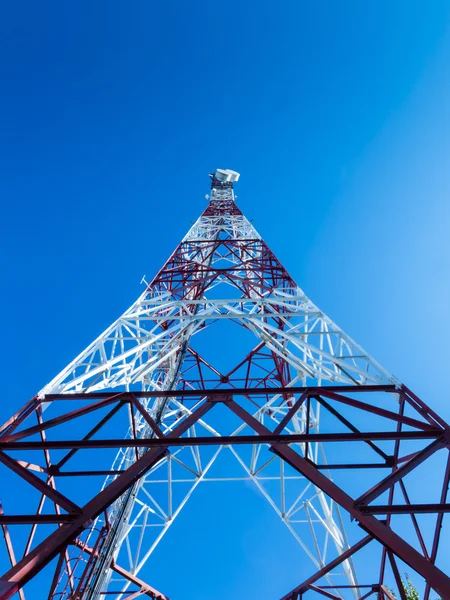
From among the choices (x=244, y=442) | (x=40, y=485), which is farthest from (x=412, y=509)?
(x=40, y=485)

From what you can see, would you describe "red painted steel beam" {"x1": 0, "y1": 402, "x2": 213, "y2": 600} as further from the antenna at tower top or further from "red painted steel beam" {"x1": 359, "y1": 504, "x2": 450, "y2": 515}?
the antenna at tower top

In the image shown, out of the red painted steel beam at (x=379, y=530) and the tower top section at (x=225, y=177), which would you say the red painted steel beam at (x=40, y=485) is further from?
the tower top section at (x=225, y=177)

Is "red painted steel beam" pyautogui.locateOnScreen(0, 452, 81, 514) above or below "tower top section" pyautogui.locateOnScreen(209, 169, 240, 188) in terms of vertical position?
below

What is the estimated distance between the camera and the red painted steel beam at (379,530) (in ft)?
12.7

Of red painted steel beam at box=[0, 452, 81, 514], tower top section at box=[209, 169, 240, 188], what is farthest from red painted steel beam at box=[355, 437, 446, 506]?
tower top section at box=[209, 169, 240, 188]

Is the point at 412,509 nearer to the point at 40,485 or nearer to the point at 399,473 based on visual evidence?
the point at 399,473

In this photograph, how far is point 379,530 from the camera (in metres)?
4.28

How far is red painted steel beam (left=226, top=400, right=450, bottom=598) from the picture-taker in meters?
3.87

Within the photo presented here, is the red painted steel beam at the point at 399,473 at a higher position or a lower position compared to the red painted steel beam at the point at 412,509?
higher

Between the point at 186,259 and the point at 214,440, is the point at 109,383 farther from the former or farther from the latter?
the point at 186,259

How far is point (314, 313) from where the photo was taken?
27.7ft

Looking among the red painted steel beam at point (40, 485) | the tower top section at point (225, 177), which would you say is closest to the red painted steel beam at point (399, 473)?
the red painted steel beam at point (40, 485)

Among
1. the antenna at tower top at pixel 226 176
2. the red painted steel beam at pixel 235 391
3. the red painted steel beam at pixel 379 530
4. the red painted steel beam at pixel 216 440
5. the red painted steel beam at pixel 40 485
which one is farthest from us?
the antenna at tower top at pixel 226 176

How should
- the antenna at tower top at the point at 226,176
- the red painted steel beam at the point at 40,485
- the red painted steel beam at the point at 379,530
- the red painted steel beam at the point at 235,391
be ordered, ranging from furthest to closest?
the antenna at tower top at the point at 226,176 < the red painted steel beam at the point at 235,391 < the red painted steel beam at the point at 40,485 < the red painted steel beam at the point at 379,530
